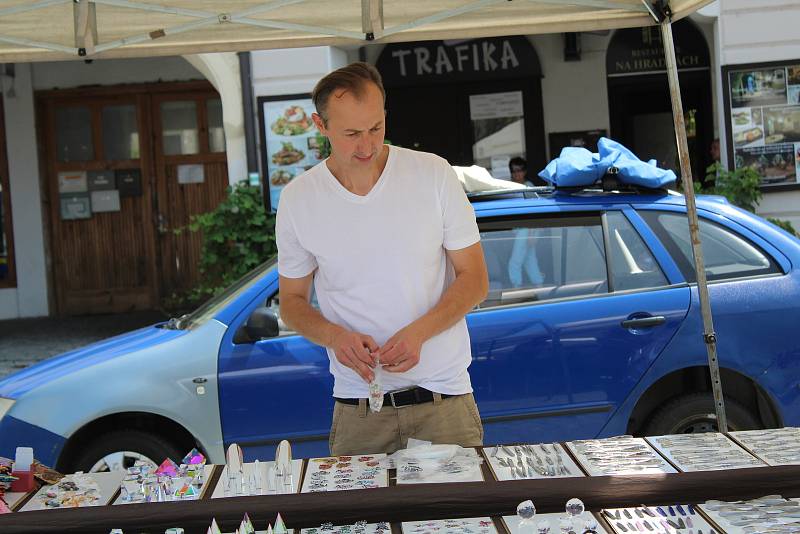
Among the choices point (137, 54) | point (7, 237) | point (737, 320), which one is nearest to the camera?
point (137, 54)

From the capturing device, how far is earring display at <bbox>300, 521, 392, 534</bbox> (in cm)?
252

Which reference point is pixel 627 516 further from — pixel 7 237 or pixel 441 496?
pixel 7 237

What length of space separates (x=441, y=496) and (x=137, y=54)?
2632mm

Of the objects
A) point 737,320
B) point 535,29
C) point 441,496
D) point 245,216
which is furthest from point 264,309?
point 245,216

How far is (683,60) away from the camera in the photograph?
12570mm

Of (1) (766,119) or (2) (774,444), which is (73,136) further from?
(2) (774,444)

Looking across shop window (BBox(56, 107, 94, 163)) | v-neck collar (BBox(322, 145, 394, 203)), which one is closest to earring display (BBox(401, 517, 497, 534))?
v-neck collar (BBox(322, 145, 394, 203))

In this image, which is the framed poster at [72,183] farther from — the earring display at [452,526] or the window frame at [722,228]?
the earring display at [452,526]

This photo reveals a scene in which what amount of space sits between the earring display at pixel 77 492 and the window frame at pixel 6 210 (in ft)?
39.9

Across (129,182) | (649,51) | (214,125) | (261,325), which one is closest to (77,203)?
(129,182)

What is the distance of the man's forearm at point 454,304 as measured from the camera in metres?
3.12

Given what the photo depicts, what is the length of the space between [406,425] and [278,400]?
81.7 inches

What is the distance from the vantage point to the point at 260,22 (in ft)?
14.1

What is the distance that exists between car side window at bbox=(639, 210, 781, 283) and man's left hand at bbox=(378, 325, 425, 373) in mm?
2745
